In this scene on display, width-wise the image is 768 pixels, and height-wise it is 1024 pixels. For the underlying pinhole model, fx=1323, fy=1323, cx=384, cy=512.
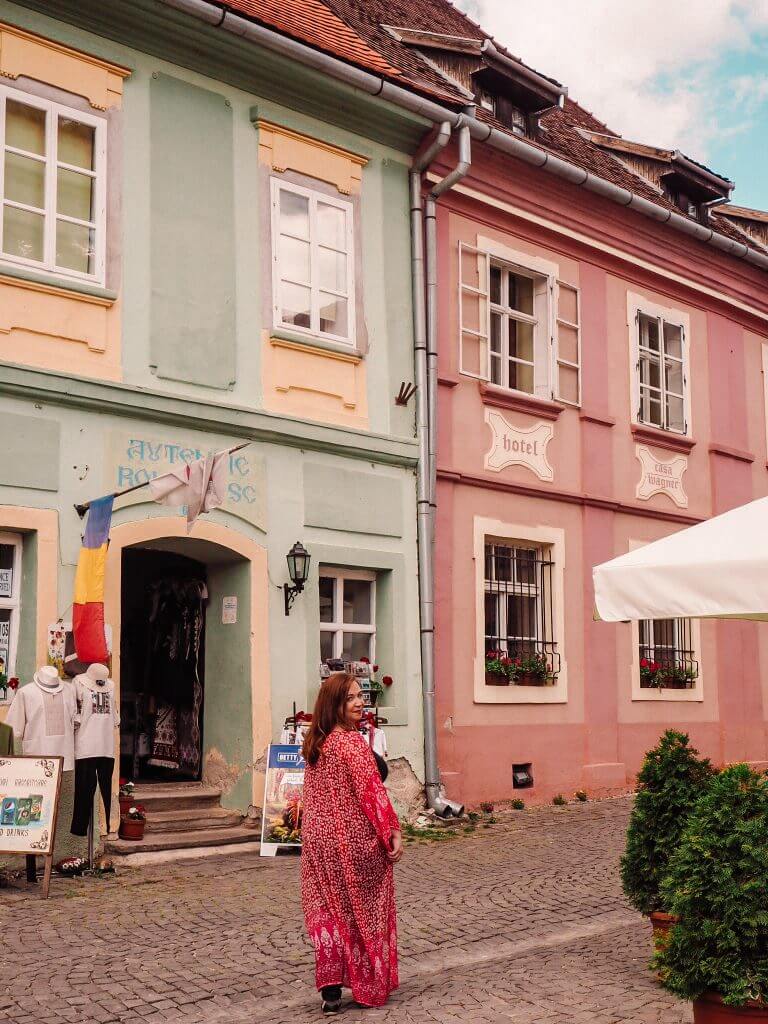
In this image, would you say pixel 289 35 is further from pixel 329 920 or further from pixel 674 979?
pixel 674 979

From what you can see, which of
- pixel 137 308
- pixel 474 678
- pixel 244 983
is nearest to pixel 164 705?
pixel 474 678

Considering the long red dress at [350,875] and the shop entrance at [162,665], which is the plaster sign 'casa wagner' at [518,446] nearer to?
the shop entrance at [162,665]

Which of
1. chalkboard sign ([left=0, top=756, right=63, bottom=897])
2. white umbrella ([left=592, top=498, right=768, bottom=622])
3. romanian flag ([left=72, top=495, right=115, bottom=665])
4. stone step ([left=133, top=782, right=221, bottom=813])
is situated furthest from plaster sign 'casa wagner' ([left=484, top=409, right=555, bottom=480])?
white umbrella ([left=592, top=498, right=768, bottom=622])

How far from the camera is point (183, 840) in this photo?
10.4 meters

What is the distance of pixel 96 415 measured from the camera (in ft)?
33.8

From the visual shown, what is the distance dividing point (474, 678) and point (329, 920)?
7134 millimetres

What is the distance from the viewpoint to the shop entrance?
468 inches

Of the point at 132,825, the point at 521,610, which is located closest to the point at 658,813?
the point at 132,825

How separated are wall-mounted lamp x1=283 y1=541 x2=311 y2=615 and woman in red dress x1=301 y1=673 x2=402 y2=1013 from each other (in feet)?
17.0

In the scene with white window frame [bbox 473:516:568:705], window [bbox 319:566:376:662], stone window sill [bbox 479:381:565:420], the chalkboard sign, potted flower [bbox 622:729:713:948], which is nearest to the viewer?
potted flower [bbox 622:729:713:948]

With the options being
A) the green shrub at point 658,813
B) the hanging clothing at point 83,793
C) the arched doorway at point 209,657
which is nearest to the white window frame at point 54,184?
the arched doorway at point 209,657

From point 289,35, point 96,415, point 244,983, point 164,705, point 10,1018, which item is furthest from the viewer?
point 164,705

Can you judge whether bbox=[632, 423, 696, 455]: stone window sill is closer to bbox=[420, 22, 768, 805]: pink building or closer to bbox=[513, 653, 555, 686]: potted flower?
bbox=[420, 22, 768, 805]: pink building

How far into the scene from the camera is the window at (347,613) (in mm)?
12141
